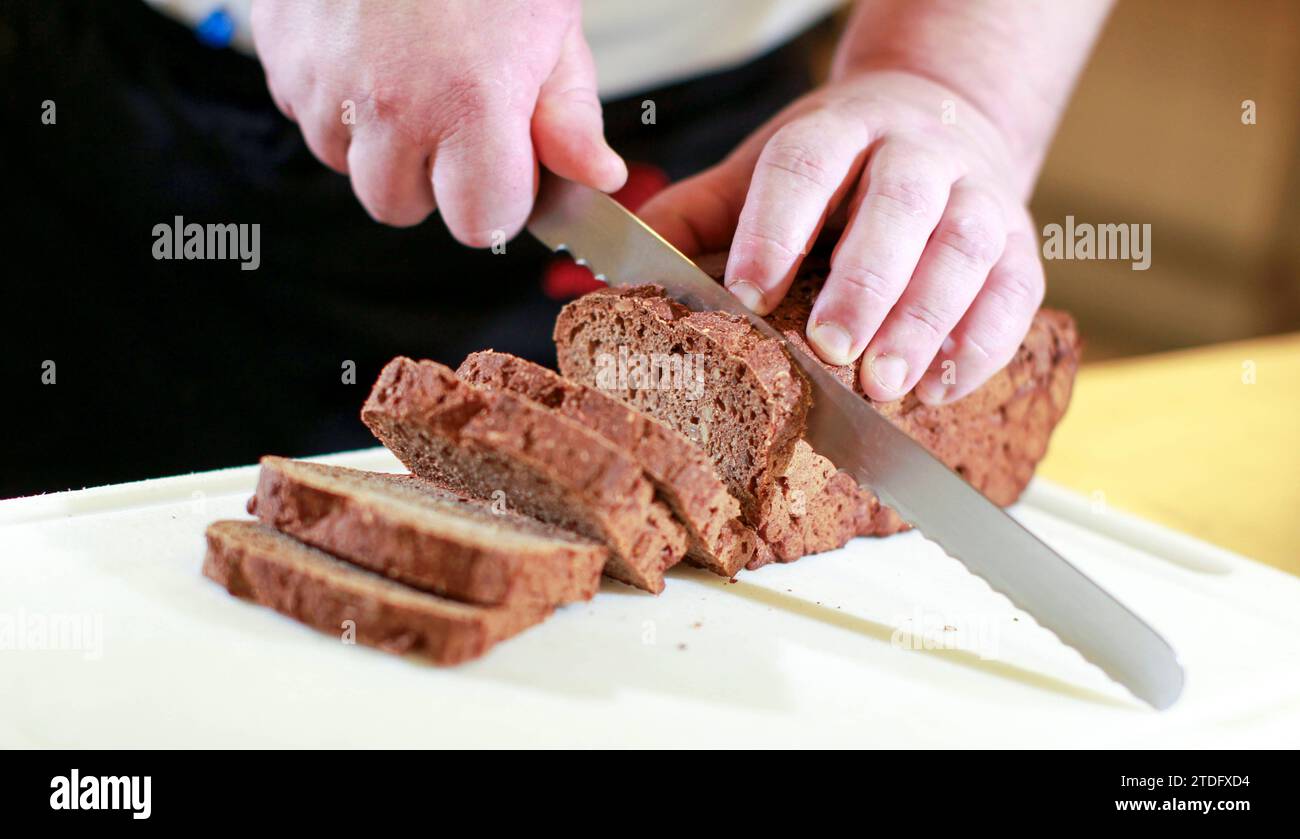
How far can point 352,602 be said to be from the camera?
200cm

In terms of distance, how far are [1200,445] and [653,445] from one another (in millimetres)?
2654

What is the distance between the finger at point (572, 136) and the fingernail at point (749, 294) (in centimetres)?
42

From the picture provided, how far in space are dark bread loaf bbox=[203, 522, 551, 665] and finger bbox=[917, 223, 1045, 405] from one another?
1.06 m

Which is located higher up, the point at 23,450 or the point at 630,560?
the point at 23,450

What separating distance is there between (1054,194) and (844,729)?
6.83m

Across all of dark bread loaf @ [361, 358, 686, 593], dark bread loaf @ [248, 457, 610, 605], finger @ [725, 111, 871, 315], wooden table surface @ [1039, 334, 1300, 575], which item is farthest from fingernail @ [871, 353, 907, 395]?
wooden table surface @ [1039, 334, 1300, 575]

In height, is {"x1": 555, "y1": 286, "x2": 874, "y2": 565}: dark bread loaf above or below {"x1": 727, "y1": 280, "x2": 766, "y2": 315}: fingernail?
below

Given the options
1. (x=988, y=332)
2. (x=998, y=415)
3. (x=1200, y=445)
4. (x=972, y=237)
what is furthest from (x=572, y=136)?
(x=1200, y=445)

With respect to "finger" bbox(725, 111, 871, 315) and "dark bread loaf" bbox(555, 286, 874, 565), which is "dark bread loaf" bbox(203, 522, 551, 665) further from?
"finger" bbox(725, 111, 871, 315)

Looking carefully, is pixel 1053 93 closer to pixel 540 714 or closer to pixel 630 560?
pixel 630 560

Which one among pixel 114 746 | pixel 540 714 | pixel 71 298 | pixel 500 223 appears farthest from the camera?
pixel 71 298

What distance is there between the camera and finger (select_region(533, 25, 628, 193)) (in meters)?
2.60

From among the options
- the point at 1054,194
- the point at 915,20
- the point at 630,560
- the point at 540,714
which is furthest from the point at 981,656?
the point at 1054,194

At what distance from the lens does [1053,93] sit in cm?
337
